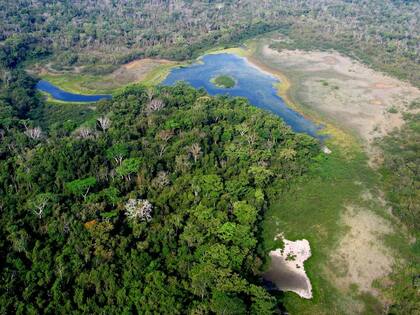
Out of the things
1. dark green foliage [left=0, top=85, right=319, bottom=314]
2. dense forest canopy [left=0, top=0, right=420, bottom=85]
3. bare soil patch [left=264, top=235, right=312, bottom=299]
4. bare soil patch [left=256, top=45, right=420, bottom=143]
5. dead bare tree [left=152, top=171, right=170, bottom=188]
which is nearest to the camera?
dark green foliage [left=0, top=85, right=319, bottom=314]

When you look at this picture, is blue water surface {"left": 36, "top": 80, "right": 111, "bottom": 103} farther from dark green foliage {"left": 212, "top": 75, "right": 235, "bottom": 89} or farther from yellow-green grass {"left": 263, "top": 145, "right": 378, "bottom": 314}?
yellow-green grass {"left": 263, "top": 145, "right": 378, "bottom": 314}

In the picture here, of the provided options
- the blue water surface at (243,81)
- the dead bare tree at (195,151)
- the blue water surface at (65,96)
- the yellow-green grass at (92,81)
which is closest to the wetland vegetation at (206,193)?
the dead bare tree at (195,151)

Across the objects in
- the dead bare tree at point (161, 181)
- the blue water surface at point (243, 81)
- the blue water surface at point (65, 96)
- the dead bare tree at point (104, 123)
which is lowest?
the blue water surface at point (65, 96)

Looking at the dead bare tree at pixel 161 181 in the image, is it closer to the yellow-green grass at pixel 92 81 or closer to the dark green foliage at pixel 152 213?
the dark green foliage at pixel 152 213

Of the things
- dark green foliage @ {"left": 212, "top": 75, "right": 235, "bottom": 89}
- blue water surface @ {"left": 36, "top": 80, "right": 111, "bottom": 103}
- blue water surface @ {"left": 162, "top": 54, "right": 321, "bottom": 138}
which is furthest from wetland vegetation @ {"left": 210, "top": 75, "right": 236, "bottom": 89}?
blue water surface @ {"left": 36, "top": 80, "right": 111, "bottom": 103}

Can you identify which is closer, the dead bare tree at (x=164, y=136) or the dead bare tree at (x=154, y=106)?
the dead bare tree at (x=164, y=136)

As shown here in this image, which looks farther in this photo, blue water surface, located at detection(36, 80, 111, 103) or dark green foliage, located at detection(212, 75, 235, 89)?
dark green foliage, located at detection(212, 75, 235, 89)
